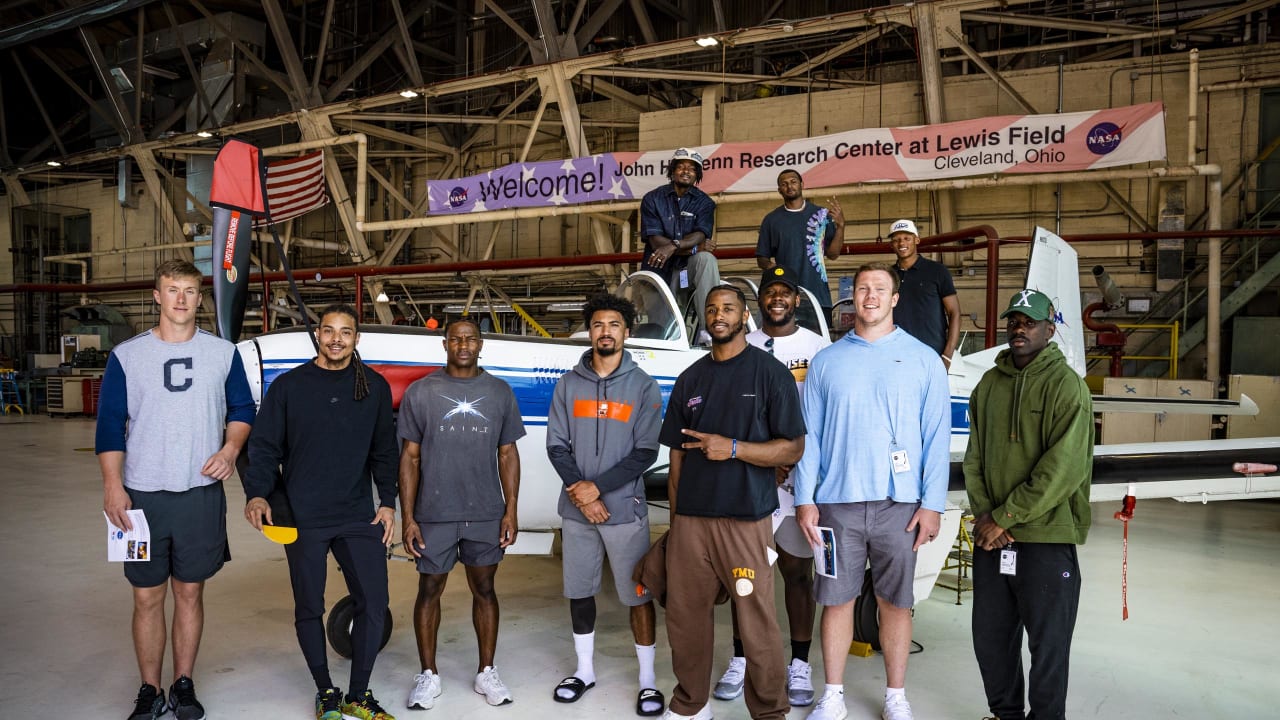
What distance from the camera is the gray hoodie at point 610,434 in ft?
10.7

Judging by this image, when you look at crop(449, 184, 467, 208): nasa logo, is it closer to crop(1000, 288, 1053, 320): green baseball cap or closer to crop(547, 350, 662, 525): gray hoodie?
crop(547, 350, 662, 525): gray hoodie

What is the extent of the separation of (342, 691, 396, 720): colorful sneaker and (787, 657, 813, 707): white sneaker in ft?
5.08

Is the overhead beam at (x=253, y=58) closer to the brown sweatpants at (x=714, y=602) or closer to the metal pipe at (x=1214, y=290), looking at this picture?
the metal pipe at (x=1214, y=290)

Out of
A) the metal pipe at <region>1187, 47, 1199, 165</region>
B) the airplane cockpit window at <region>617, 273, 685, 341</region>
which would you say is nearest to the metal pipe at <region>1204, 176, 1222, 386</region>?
the metal pipe at <region>1187, 47, 1199, 165</region>

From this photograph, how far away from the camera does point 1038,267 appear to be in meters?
5.61

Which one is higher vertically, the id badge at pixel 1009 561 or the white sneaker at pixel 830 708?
the id badge at pixel 1009 561

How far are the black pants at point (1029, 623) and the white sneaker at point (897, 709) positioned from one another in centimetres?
30

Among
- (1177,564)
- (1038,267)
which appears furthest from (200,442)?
(1177,564)

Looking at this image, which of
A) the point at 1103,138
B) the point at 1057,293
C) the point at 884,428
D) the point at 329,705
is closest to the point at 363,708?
the point at 329,705

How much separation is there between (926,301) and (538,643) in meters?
2.72

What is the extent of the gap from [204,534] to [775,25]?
10.0 metres

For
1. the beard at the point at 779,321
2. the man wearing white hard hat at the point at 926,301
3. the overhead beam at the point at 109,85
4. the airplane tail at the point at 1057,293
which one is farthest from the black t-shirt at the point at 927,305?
the overhead beam at the point at 109,85

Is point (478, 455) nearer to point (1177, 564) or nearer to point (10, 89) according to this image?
point (1177, 564)

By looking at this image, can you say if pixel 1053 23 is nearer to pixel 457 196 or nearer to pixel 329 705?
pixel 457 196
